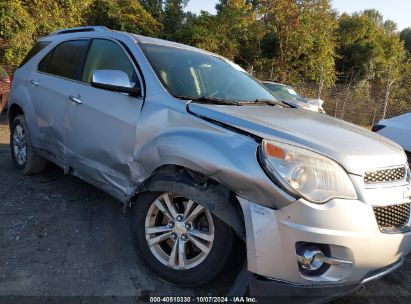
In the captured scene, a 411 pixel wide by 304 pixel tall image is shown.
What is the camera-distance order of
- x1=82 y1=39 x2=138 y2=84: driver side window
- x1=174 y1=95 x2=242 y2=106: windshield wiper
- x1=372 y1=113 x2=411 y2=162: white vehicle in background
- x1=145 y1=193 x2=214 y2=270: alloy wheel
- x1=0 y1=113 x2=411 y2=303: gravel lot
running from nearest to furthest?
1. x1=145 y1=193 x2=214 y2=270: alloy wheel
2. x1=0 y1=113 x2=411 y2=303: gravel lot
3. x1=174 y1=95 x2=242 y2=106: windshield wiper
4. x1=82 y1=39 x2=138 y2=84: driver side window
5. x1=372 y1=113 x2=411 y2=162: white vehicle in background

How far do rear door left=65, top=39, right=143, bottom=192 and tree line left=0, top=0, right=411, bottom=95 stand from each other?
10685mm

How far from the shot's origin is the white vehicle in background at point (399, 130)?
204 inches

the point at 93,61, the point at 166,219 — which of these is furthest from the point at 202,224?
the point at 93,61

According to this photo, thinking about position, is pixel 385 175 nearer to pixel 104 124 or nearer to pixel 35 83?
pixel 104 124

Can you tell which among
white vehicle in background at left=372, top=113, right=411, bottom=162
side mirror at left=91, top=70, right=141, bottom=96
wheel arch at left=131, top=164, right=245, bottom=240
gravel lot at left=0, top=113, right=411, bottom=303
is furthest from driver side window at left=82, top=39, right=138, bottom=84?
white vehicle in background at left=372, top=113, right=411, bottom=162

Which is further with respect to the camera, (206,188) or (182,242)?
(182,242)

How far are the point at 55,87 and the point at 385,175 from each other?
10.7 feet

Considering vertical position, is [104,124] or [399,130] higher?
[399,130]

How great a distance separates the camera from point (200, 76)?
12.0 ft

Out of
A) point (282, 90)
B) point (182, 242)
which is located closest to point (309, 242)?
point (182, 242)

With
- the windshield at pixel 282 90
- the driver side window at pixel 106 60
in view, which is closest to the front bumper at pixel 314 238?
the driver side window at pixel 106 60

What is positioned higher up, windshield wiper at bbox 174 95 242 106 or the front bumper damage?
windshield wiper at bbox 174 95 242 106

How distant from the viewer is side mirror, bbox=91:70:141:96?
3.24 meters

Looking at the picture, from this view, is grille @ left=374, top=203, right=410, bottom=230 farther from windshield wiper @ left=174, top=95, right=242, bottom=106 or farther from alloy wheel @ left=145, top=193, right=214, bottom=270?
windshield wiper @ left=174, top=95, right=242, bottom=106
